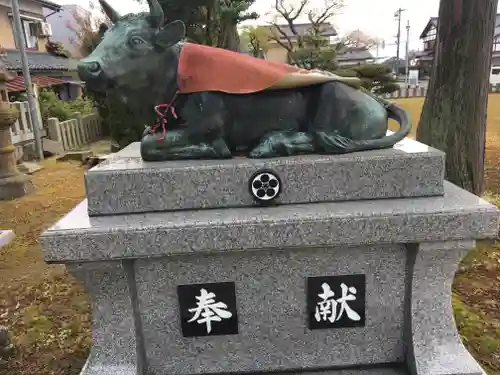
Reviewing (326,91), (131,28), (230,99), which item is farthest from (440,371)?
(131,28)

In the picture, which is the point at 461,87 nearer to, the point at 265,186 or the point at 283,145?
the point at 283,145

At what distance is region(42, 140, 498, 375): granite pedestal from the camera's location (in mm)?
1970

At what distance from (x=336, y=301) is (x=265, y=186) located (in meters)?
0.64

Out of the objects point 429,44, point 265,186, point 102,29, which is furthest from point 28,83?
point 429,44

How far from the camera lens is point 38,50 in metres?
18.6

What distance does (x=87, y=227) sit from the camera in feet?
6.49

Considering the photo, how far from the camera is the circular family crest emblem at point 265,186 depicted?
209cm

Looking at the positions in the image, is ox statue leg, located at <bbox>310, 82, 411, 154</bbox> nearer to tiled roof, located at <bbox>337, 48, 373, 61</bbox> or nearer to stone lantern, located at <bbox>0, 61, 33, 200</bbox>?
stone lantern, located at <bbox>0, 61, 33, 200</bbox>

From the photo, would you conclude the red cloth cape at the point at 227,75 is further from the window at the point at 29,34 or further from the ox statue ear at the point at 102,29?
the window at the point at 29,34

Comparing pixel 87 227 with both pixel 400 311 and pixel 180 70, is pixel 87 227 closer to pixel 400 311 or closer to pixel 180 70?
pixel 180 70

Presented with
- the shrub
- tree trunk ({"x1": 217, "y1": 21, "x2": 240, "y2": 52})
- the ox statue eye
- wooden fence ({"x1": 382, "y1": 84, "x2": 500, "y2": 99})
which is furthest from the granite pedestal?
wooden fence ({"x1": 382, "y1": 84, "x2": 500, "y2": 99})

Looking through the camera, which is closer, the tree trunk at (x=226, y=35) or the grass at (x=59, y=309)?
the grass at (x=59, y=309)

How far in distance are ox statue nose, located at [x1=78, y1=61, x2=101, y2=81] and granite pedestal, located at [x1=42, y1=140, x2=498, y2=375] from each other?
0.42 meters

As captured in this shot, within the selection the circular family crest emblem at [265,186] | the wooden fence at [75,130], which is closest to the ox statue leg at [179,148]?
the circular family crest emblem at [265,186]
